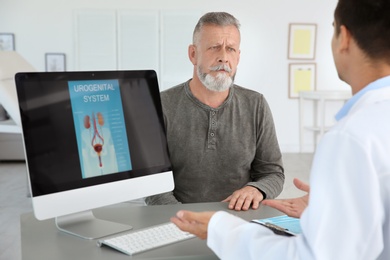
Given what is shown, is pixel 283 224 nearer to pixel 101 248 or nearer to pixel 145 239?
pixel 145 239

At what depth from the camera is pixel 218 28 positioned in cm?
232

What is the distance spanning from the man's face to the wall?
5.11 m

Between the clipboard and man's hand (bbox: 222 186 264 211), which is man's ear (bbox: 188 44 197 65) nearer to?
man's hand (bbox: 222 186 264 211)

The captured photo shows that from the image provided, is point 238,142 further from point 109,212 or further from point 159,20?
point 159,20

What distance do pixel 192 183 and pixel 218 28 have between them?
65cm

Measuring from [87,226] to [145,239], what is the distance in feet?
0.74

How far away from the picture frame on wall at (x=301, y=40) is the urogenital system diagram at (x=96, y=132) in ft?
20.3

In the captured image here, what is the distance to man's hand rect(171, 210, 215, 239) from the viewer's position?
1285 millimetres

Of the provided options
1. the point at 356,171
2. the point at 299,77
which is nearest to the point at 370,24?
the point at 356,171

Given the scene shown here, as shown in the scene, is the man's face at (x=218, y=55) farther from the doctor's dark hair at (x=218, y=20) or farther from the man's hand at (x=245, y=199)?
the man's hand at (x=245, y=199)

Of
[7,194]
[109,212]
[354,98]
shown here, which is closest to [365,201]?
[354,98]

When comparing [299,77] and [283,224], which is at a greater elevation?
[299,77]

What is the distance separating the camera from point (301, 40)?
24.7 ft

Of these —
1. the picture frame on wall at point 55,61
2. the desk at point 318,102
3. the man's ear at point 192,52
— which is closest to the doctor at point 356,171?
the man's ear at point 192,52
